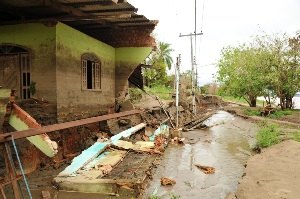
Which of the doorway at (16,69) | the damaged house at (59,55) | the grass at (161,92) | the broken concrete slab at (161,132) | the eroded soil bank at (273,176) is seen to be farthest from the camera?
the grass at (161,92)

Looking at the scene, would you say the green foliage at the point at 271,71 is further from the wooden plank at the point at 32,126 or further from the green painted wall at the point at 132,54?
the wooden plank at the point at 32,126

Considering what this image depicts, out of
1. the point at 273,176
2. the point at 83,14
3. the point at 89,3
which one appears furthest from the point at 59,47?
the point at 273,176

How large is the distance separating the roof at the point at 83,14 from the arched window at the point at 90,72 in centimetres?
130

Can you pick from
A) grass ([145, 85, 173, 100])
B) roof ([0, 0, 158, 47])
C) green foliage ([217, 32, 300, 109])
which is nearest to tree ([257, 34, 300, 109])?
green foliage ([217, 32, 300, 109])

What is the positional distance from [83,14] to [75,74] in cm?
281

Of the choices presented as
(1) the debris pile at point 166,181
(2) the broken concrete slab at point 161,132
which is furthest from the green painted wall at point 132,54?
(1) the debris pile at point 166,181

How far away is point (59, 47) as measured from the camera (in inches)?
408

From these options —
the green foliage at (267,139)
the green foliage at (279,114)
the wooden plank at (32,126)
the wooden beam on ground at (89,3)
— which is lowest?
the green foliage at (267,139)

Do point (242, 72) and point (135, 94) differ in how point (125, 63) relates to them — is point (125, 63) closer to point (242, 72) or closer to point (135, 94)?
point (135, 94)

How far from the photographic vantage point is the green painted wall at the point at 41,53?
10.2m

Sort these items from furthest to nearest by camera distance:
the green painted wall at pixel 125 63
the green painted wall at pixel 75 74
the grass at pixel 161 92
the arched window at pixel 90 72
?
the grass at pixel 161 92, the green painted wall at pixel 125 63, the arched window at pixel 90 72, the green painted wall at pixel 75 74

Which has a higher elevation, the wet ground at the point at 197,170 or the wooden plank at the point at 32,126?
the wooden plank at the point at 32,126

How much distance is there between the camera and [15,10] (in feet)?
31.5

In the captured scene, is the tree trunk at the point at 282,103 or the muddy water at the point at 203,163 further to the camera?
the tree trunk at the point at 282,103
